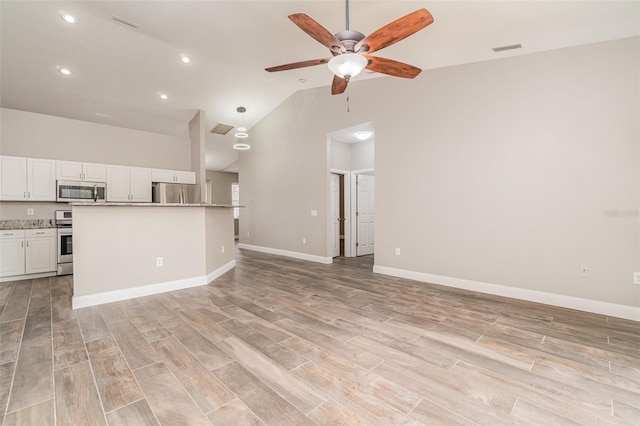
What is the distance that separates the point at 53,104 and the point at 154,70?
2.66 meters

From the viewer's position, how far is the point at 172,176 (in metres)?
6.50

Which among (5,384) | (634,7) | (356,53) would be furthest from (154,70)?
(634,7)

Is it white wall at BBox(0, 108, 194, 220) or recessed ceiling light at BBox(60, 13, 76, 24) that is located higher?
recessed ceiling light at BBox(60, 13, 76, 24)

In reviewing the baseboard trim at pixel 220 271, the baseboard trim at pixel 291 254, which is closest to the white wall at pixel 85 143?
the baseboard trim at pixel 291 254

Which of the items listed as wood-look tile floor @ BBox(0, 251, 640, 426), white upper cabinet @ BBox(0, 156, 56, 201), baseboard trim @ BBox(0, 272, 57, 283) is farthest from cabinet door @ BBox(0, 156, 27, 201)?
wood-look tile floor @ BBox(0, 251, 640, 426)

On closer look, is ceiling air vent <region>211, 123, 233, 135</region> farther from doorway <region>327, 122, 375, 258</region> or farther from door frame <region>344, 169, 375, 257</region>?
door frame <region>344, 169, 375, 257</region>

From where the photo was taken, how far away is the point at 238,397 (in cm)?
166

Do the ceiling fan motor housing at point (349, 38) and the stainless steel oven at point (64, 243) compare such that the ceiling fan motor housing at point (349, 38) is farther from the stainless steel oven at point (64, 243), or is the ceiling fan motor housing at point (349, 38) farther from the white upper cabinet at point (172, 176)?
the stainless steel oven at point (64, 243)

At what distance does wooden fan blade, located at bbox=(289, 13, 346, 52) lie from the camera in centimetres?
200

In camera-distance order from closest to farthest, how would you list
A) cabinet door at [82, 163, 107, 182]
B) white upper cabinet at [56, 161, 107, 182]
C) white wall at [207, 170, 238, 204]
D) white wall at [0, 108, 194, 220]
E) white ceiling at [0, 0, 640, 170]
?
white ceiling at [0, 0, 640, 170], white wall at [0, 108, 194, 220], white upper cabinet at [56, 161, 107, 182], cabinet door at [82, 163, 107, 182], white wall at [207, 170, 238, 204]

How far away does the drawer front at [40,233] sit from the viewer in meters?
4.66

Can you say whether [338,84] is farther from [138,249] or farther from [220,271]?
[220,271]

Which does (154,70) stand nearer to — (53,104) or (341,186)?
(53,104)

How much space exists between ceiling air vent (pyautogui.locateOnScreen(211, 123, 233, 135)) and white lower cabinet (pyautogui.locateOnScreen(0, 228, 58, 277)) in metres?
4.19
